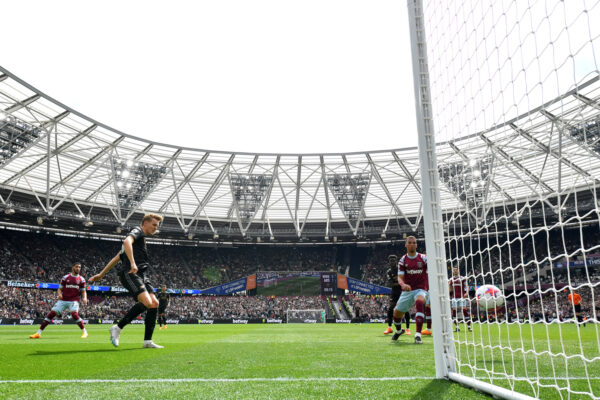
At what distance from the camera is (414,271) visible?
734 cm

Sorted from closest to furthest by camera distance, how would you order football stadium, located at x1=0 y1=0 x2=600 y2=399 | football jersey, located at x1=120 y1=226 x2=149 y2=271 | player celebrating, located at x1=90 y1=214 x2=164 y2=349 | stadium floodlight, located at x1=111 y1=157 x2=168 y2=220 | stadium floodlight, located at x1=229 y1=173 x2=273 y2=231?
football stadium, located at x1=0 y1=0 x2=600 y2=399
player celebrating, located at x1=90 y1=214 x2=164 y2=349
football jersey, located at x1=120 y1=226 x2=149 y2=271
stadium floodlight, located at x1=111 y1=157 x2=168 y2=220
stadium floodlight, located at x1=229 y1=173 x2=273 y2=231

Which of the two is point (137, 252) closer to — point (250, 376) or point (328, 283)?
point (250, 376)

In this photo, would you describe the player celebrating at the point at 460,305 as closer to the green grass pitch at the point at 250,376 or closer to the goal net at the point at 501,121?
the goal net at the point at 501,121

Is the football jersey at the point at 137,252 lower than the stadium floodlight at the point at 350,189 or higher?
→ lower

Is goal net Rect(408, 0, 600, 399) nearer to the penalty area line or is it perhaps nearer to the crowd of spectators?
the penalty area line

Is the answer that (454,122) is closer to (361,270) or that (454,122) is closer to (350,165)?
(350,165)

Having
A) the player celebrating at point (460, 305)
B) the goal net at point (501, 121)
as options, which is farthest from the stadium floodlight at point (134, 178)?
the goal net at point (501, 121)

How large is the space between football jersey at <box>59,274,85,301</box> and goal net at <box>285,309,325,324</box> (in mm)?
24813

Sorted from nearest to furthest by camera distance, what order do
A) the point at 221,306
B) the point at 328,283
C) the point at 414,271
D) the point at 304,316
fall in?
the point at 414,271, the point at 304,316, the point at 221,306, the point at 328,283

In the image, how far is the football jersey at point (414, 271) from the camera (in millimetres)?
7298

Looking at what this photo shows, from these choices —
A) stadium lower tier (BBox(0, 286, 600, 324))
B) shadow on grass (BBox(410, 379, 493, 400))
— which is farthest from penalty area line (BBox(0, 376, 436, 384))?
stadium lower tier (BBox(0, 286, 600, 324))

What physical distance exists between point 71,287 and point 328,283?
103 ft

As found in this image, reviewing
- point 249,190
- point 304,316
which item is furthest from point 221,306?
point 249,190

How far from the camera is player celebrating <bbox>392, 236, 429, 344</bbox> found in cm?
718
